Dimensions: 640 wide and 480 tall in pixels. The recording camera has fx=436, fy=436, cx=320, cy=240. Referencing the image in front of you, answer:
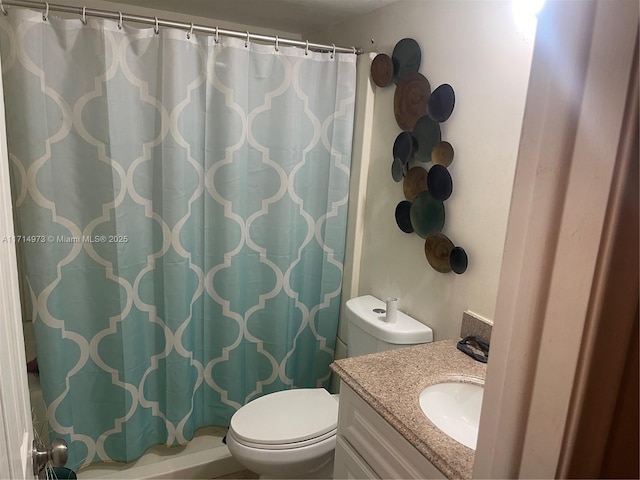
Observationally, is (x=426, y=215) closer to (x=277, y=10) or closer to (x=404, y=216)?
(x=404, y=216)

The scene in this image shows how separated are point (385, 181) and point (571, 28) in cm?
154

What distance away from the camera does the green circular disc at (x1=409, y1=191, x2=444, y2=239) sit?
5.32 feet

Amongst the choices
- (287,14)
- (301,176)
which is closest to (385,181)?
(301,176)

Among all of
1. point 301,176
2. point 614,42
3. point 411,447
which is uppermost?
point 614,42

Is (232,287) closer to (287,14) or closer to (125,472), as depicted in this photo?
(125,472)

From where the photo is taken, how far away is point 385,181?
1.94 meters

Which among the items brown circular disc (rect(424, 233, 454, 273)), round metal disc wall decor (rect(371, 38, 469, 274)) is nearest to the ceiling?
round metal disc wall decor (rect(371, 38, 469, 274))

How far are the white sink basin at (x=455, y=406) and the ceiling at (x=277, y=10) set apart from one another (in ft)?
4.96

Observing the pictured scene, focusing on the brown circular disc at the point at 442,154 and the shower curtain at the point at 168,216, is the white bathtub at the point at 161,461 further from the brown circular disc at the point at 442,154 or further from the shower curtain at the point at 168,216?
the brown circular disc at the point at 442,154

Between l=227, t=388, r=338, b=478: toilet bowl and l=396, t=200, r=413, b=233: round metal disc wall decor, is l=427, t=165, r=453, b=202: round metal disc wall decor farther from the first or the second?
l=227, t=388, r=338, b=478: toilet bowl

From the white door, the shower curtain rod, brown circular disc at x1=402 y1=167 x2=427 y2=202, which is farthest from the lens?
brown circular disc at x1=402 y1=167 x2=427 y2=202

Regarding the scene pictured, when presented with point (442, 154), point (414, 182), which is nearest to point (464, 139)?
point (442, 154)

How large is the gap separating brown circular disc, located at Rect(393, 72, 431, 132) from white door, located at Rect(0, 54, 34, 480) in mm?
1363

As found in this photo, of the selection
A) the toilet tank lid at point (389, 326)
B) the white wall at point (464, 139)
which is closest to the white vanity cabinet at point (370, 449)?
the toilet tank lid at point (389, 326)
